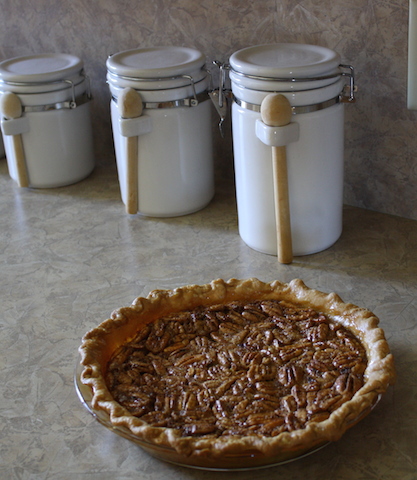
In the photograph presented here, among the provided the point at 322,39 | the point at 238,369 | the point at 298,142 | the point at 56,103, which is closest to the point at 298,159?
the point at 298,142

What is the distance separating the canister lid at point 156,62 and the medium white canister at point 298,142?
15 cm

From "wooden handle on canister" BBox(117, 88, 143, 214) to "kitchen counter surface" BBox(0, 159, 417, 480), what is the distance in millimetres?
50

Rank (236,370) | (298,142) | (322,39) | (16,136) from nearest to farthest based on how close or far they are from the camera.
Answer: (236,370)
(298,142)
(322,39)
(16,136)

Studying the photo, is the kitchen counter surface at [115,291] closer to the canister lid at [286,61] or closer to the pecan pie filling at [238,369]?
the pecan pie filling at [238,369]

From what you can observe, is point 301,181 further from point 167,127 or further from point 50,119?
point 50,119

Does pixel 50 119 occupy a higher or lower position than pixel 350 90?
lower

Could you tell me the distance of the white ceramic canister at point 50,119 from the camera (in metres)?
1.54

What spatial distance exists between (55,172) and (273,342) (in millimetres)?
893

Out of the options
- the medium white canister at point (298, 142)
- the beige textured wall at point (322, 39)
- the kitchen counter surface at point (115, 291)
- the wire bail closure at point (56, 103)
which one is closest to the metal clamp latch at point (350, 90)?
the medium white canister at point (298, 142)

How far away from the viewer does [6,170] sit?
1.79 m

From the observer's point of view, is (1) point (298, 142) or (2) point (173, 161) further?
(2) point (173, 161)

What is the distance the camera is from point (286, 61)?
121 centimetres

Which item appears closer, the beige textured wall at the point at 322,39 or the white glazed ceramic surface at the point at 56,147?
the beige textured wall at the point at 322,39

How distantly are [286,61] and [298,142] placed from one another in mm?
145
